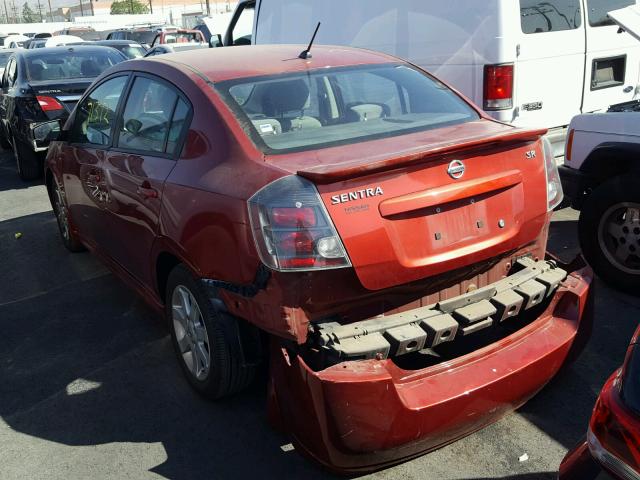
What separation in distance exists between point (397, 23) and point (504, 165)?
373 cm

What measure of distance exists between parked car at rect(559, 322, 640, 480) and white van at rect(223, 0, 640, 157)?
394cm

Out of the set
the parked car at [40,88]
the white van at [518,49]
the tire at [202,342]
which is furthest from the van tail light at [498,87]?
the parked car at [40,88]

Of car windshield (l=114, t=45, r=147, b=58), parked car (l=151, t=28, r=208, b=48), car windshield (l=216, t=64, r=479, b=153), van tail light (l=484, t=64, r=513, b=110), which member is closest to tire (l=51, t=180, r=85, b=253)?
car windshield (l=216, t=64, r=479, b=153)

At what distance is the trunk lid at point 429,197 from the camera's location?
2.66 metres

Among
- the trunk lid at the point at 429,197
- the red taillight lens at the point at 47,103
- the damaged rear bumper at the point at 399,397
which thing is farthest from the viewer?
the red taillight lens at the point at 47,103

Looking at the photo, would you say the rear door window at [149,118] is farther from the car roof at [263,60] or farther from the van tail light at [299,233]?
the van tail light at [299,233]

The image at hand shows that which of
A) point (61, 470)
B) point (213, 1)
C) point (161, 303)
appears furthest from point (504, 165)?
point (213, 1)

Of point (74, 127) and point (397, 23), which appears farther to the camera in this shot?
point (397, 23)

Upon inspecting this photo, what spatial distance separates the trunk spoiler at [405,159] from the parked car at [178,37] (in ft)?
64.7

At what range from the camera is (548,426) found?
3.18 meters

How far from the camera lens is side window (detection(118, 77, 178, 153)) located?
3.62 m

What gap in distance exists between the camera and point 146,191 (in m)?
3.65

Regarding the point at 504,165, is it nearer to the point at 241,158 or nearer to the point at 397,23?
the point at 241,158

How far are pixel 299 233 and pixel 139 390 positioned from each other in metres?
1.66
